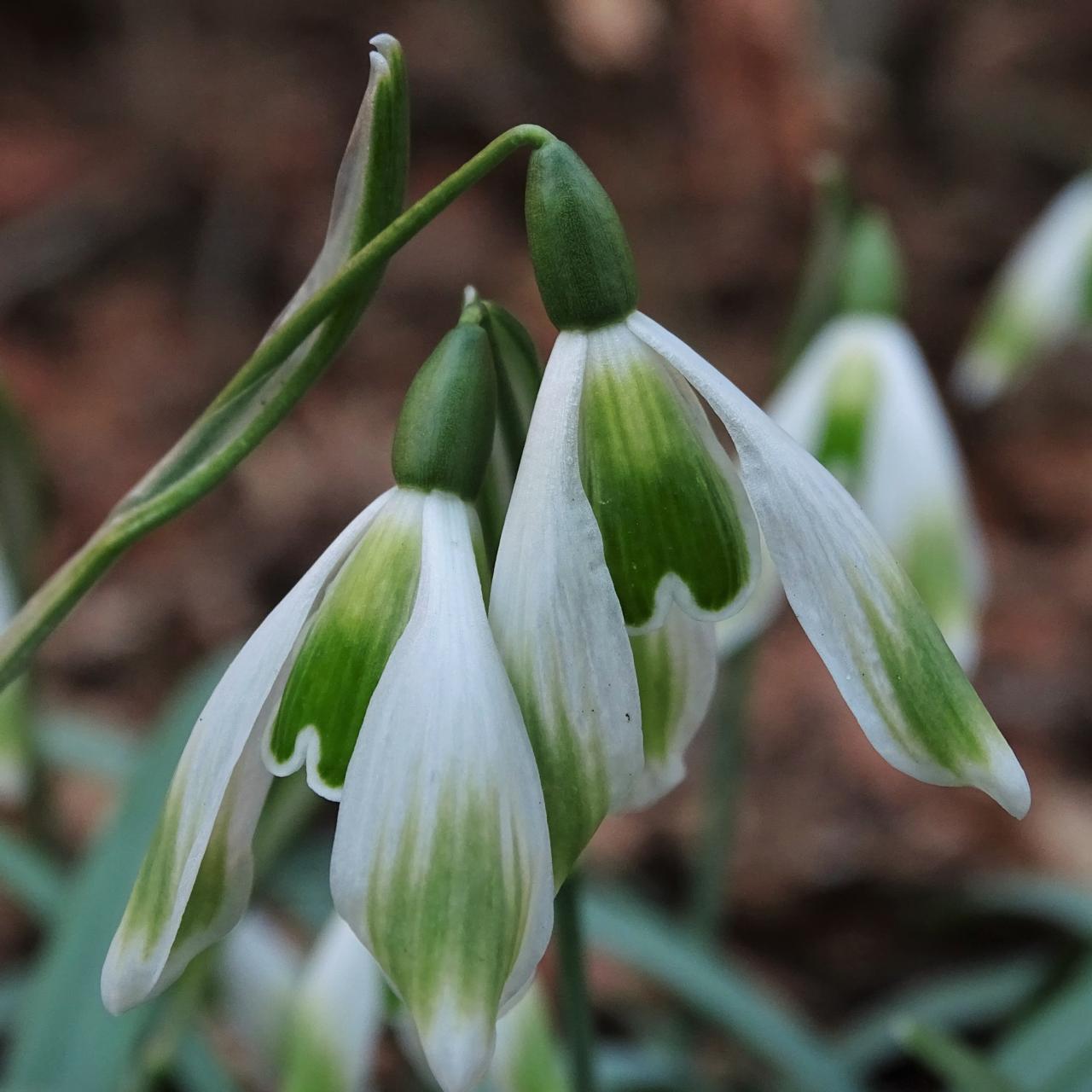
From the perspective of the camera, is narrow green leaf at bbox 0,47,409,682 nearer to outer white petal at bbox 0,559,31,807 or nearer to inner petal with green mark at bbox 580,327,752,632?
inner petal with green mark at bbox 580,327,752,632

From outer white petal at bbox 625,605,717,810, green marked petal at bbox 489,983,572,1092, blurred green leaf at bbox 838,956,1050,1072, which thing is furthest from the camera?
blurred green leaf at bbox 838,956,1050,1072

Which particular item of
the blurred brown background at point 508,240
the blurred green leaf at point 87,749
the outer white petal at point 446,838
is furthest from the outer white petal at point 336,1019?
the blurred brown background at point 508,240

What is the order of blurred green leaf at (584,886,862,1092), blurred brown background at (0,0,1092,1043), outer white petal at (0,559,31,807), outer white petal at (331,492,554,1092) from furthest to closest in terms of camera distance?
1. blurred brown background at (0,0,1092,1043)
2. blurred green leaf at (584,886,862,1092)
3. outer white petal at (0,559,31,807)
4. outer white petal at (331,492,554,1092)

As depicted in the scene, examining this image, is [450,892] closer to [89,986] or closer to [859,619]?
[859,619]

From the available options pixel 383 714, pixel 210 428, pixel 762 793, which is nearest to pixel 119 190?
pixel 762 793

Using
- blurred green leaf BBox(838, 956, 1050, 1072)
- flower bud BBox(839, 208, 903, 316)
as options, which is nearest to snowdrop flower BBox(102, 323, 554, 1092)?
flower bud BBox(839, 208, 903, 316)

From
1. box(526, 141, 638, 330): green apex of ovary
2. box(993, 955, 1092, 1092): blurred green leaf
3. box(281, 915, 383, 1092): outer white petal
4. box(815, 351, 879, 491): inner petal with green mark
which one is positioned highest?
box(526, 141, 638, 330): green apex of ovary

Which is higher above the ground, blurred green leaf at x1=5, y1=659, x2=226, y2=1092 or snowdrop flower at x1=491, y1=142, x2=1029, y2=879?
snowdrop flower at x1=491, y1=142, x2=1029, y2=879
